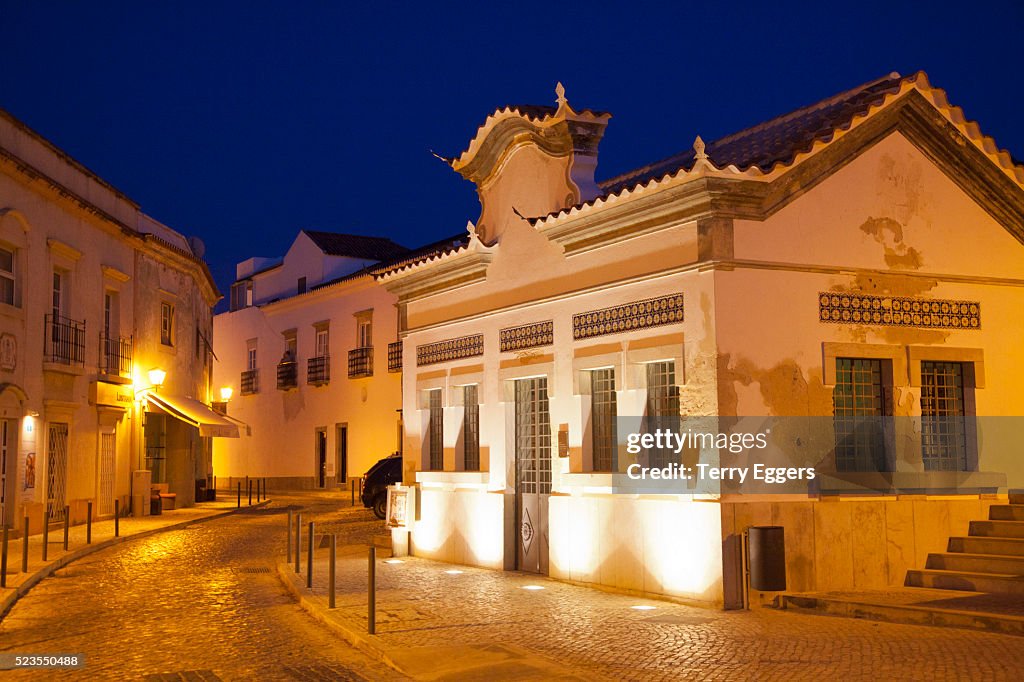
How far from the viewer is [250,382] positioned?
49.9 metres

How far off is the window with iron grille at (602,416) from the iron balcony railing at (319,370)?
30.9 meters

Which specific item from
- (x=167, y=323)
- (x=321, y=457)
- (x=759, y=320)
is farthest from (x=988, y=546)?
(x=321, y=457)

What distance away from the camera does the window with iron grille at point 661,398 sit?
13.4 metres

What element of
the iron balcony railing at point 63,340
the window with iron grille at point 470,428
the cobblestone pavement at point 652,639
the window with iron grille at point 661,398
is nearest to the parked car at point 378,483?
the iron balcony railing at point 63,340

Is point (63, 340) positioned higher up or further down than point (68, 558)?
higher up

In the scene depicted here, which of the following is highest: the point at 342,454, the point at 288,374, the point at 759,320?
the point at 288,374

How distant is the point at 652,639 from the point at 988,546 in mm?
4701

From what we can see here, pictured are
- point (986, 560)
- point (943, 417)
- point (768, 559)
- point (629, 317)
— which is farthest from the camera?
point (629, 317)

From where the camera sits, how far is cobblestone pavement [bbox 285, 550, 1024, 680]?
8.77m

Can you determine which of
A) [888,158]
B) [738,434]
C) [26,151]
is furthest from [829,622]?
[26,151]

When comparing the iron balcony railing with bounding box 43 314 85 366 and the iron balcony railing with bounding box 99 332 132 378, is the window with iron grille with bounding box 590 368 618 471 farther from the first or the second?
the iron balcony railing with bounding box 99 332 132 378

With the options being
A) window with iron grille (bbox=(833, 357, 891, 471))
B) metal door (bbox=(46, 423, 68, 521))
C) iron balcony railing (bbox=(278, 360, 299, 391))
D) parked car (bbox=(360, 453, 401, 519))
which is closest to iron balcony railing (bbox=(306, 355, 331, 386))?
iron balcony railing (bbox=(278, 360, 299, 391))

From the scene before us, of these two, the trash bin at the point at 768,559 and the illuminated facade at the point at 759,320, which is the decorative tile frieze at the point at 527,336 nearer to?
the illuminated facade at the point at 759,320

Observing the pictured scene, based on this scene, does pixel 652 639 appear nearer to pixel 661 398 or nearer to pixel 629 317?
pixel 661 398
